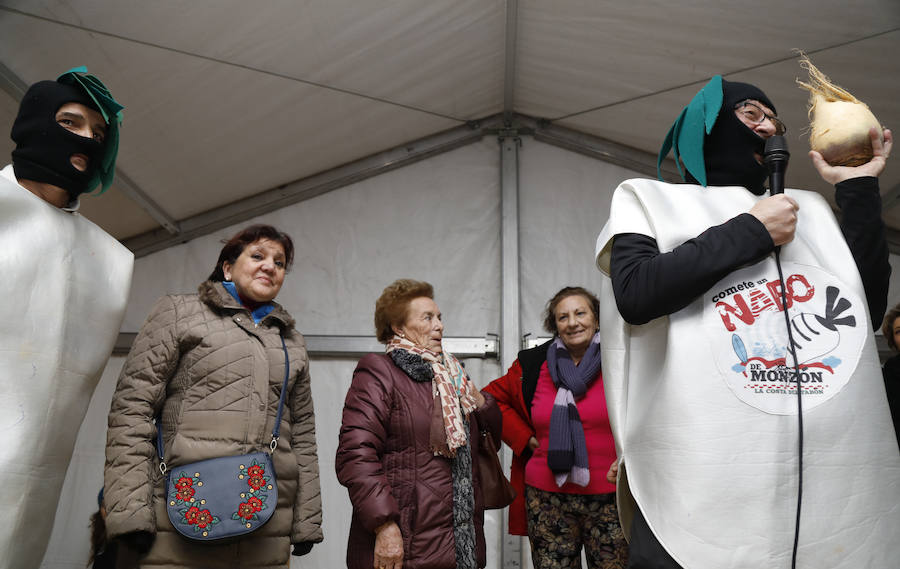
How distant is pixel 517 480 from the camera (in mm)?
2869

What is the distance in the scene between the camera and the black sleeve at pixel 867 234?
1.29 m

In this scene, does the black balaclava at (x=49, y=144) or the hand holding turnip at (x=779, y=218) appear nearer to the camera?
the hand holding turnip at (x=779, y=218)

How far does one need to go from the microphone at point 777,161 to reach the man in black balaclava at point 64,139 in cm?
140

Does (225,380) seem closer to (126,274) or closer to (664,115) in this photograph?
(126,274)

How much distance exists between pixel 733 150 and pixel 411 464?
4.17 feet

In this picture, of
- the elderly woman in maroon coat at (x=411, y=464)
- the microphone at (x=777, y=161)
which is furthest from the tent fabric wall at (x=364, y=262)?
the microphone at (x=777, y=161)

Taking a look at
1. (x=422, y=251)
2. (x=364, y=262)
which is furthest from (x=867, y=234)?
(x=364, y=262)

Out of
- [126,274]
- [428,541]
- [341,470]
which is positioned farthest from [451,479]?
[126,274]

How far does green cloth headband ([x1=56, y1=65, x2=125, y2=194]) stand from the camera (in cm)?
161

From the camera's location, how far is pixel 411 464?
2131mm

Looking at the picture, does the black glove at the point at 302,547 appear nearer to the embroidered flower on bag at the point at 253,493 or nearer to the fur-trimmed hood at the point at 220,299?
the embroidered flower on bag at the point at 253,493

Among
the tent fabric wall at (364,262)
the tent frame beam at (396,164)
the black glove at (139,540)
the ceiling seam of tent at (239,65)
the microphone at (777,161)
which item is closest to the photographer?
the microphone at (777,161)

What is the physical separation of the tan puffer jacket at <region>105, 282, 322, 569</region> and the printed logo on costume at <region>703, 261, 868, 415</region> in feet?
4.08

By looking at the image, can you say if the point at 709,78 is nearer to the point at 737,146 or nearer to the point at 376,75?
the point at 376,75
